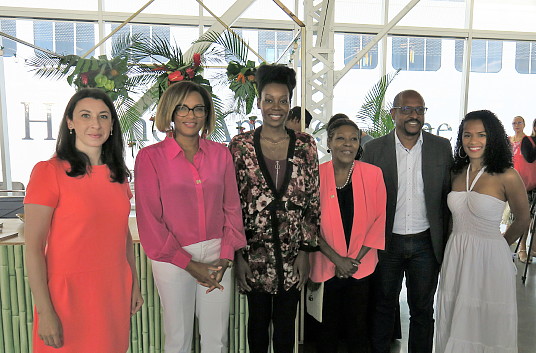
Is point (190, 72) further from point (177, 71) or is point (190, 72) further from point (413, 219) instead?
point (413, 219)

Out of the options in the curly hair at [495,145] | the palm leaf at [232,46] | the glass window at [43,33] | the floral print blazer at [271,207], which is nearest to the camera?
the floral print blazer at [271,207]

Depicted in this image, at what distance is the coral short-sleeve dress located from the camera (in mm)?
1694

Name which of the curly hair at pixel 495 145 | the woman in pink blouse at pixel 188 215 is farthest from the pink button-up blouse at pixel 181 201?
the curly hair at pixel 495 145

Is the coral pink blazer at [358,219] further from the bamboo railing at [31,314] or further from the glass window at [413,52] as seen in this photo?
the glass window at [413,52]

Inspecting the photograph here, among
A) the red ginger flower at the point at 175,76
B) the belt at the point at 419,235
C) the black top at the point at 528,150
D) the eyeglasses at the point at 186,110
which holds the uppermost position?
the red ginger flower at the point at 175,76

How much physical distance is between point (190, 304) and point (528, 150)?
5.72 m

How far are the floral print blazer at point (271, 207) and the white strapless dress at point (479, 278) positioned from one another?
97cm

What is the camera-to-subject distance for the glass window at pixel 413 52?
8.76 m

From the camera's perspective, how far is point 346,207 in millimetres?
2564

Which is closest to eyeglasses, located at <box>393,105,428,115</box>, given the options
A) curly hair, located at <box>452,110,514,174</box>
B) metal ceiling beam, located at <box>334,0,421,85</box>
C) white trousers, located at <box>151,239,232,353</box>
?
curly hair, located at <box>452,110,514,174</box>

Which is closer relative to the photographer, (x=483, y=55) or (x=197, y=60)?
(x=197, y=60)

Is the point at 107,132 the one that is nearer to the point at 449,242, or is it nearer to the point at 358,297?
the point at 358,297

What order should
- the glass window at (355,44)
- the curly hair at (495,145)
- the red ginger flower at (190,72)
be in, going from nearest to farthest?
the curly hair at (495,145)
the red ginger flower at (190,72)
the glass window at (355,44)

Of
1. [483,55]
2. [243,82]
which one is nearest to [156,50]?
[243,82]
